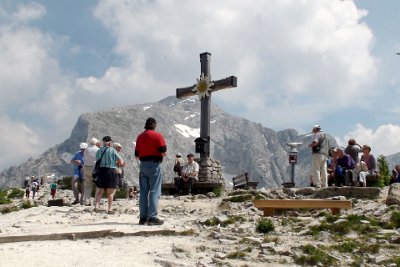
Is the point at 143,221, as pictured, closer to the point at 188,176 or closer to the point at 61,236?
the point at 61,236

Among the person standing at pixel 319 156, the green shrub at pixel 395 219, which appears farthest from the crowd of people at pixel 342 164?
the green shrub at pixel 395 219

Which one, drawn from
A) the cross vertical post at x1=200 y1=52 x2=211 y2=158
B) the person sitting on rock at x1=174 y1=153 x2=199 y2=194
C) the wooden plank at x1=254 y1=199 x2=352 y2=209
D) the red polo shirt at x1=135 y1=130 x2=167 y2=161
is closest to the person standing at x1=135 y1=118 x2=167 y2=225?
the red polo shirt at x1=135 y1=130 x2=167 y2=161

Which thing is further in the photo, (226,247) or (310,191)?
(310,191)

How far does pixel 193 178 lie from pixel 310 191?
557 cm

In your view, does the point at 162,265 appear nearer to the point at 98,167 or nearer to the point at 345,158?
the point at 98,167

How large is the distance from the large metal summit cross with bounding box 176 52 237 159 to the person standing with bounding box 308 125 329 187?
8287mm

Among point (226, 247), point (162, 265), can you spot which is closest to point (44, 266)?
point (162, 265)

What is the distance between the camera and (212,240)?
25.3 ft

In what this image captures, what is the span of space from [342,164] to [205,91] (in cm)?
989

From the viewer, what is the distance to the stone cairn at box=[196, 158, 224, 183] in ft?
68.9

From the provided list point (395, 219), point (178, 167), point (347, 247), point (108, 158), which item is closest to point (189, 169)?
point (178, 167)

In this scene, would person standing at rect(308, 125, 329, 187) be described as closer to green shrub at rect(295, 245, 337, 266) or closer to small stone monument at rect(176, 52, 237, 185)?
small stone monument at rect(176, 52, 237, 185)

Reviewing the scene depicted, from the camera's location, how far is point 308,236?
26.8 feet

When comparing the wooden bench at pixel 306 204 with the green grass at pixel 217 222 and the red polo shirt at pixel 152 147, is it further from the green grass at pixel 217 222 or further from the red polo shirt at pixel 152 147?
the red polo shirt at pixel 152 147
